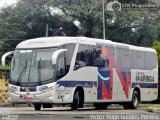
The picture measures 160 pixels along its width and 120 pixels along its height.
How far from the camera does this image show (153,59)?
3111 cm

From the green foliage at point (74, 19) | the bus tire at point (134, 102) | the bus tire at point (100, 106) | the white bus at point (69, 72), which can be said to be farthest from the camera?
the green foliage at point (74, 19)

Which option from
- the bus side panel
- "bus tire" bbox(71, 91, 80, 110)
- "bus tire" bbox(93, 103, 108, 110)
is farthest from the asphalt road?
the bus side panel

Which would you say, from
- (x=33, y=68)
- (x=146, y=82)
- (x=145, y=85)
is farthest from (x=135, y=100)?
(x=33, y=68)

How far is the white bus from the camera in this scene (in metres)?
22.6

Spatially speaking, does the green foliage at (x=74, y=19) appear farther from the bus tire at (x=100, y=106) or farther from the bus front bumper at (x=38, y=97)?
the bus front bumper at (x=38, y=97)

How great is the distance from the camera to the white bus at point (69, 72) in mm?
22594

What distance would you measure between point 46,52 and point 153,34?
172ft

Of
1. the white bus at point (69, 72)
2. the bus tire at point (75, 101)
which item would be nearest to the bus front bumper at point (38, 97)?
the white bus at point (69, 72)

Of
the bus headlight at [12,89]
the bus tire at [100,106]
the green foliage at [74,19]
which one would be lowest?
the bus tire at [100,106]

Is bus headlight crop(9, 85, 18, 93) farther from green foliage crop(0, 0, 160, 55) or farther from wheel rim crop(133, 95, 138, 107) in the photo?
green foliage crop(0, 0, 160, 55)

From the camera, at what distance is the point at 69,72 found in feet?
75.9

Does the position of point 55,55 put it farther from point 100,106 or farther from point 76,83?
point 100,106

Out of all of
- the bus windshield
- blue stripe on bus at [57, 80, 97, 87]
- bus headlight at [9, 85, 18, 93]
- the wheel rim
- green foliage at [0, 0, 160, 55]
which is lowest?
the wheel rim

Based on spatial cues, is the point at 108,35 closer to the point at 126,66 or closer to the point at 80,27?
the point at 80,27
